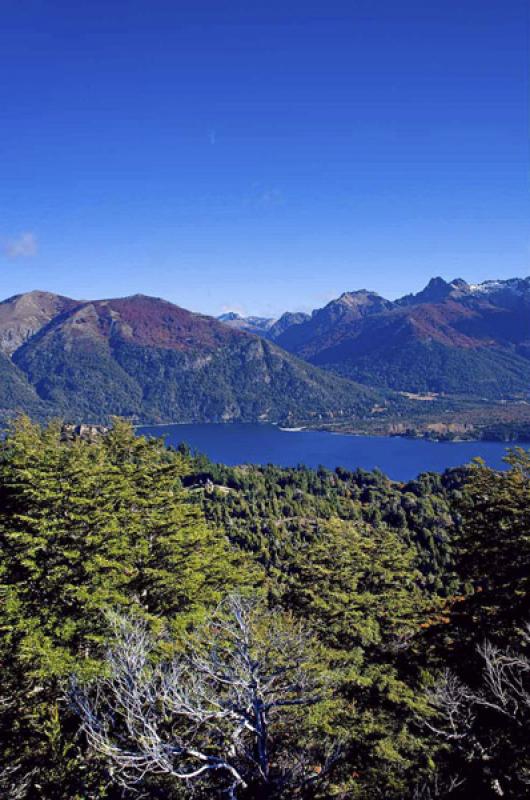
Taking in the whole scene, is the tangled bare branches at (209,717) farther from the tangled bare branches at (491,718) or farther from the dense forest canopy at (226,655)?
the tangled bare branches at (491,718)

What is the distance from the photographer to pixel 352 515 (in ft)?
323

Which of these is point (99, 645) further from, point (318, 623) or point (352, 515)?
point (352, 515)

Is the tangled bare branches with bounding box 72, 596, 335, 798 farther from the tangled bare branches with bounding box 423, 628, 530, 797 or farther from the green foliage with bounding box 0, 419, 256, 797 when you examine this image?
the tangled bare branches with bounding box 423, 628, 530, 797

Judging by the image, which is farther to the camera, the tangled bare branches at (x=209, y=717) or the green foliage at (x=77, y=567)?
the green foliage at (x=77, y=567)

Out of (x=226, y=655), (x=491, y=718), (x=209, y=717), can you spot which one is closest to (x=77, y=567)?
(x=226, y=655)

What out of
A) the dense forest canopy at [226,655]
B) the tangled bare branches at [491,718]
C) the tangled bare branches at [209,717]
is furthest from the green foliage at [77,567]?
the tangled bare branches at [491,718]

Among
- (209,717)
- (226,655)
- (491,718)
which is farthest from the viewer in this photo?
(226,655)

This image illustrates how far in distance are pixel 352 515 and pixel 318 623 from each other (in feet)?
249

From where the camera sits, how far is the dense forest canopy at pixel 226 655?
12977mm

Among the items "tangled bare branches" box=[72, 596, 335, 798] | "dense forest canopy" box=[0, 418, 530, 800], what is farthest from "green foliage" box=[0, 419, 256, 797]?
"tangled bare branches" box=[72, 596, 335, 798]

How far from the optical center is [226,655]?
18000 mm

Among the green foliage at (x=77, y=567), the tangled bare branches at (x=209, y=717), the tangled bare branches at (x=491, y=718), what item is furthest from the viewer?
the green foliage at (x=77, y=567)

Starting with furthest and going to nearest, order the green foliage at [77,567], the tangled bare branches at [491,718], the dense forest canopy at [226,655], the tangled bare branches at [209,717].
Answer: the green foliage at [77,567]
the dense forest canopy at [226,655]
the tangled bare branches at [491,718]
the tangled bare branches at [209,717]

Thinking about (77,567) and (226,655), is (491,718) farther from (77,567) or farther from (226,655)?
(77,567)
